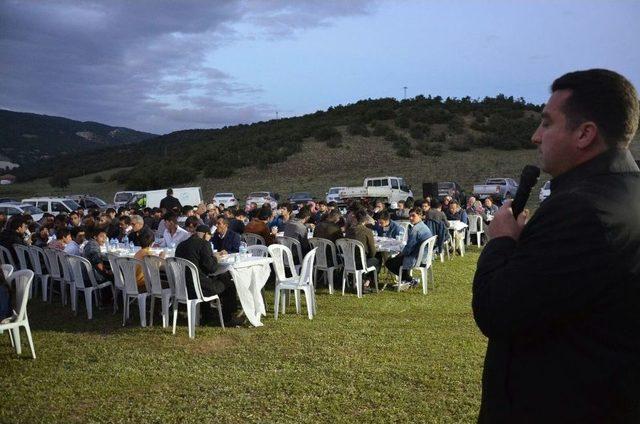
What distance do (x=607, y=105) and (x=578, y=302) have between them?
546 mm

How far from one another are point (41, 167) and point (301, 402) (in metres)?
74.7

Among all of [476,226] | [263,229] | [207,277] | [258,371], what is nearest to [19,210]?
[263,229]

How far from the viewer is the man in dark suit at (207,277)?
8.08m

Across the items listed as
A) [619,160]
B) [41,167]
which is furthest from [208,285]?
[41,167]

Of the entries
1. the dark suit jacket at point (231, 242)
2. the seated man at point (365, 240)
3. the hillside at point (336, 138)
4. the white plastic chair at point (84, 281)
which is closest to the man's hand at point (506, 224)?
the white plastic chair at point (84, 281)

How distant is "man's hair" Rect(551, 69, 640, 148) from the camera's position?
1561 millimetres

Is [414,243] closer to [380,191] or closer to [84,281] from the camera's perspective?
[84,281]

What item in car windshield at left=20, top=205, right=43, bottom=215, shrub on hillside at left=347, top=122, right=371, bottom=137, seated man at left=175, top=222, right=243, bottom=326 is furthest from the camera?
shrub on hillside at left=347, top=122, right=371, bottom=137

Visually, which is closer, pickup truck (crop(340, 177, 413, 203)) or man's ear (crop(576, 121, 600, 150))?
man's ear (crop(576, 121, 600, 150))

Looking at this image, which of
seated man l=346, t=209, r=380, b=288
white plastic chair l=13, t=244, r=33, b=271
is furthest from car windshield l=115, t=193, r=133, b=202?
seated man l=346, t=209, r=380, b=288

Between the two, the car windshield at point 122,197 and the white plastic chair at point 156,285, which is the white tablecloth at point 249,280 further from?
the car windshield at point 122,197

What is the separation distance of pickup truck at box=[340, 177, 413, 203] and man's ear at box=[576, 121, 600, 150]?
28.8 metres

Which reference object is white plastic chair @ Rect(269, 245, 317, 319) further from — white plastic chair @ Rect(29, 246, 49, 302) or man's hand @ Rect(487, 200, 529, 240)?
man's hand @ Rect(487, 200, 529, 240)

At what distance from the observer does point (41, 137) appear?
9238 centimetres
